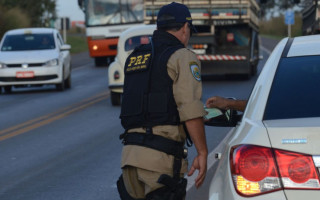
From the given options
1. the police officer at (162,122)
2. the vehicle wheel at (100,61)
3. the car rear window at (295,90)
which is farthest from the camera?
the vehicle wheel at (100,61)

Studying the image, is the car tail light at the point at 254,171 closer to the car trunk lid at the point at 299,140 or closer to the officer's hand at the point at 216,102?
the car trunk lid at the point at 299,140

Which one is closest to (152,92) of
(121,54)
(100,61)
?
(121,54)

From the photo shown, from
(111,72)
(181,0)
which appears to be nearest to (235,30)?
(181,0)

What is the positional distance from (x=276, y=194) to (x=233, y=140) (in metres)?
0.48

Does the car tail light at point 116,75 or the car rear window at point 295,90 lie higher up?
the car rear window at point 295,90

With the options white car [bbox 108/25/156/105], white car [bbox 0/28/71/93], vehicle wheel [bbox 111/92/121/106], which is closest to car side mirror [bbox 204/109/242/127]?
white car [bbox 108/25/156/105]

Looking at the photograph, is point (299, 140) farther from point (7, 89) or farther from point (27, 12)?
point (27, 12)

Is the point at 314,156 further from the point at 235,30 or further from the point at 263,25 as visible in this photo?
the point at 263,25

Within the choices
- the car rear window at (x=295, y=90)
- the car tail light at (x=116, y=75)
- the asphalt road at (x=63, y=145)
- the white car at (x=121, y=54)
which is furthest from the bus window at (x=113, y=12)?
the car rear window at (x=295, y=90)

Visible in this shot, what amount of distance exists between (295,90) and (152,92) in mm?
742

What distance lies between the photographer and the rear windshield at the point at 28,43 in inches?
875

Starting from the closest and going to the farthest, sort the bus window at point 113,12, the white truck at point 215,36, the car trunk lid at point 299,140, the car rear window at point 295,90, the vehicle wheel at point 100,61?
the car trunk lid at point 299,140 < the car rear window at point 295,90 < the white truck at point 215,36 < the bus window at point 113,12 < the vehicle wheel at point 100,61

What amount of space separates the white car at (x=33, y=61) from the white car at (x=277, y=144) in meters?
17.2

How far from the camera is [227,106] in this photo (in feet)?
16.9
